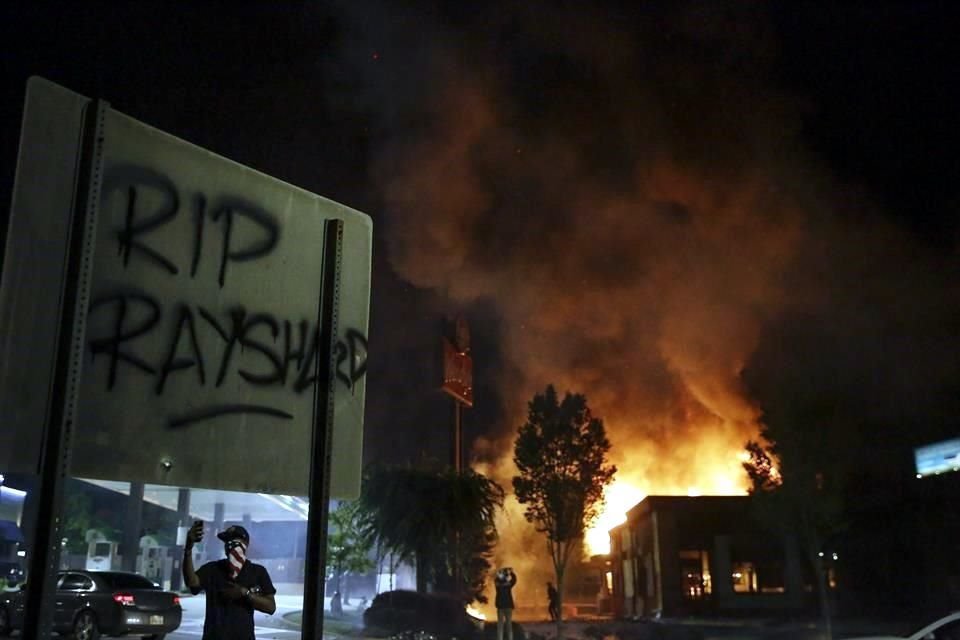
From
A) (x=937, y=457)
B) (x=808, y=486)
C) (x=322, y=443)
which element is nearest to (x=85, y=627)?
(x=322, y=443)

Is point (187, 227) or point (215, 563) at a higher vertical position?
point (187, 227)

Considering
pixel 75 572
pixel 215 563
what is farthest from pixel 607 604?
pixel 215 563

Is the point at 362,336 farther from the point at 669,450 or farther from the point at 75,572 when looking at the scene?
the point at 669,450

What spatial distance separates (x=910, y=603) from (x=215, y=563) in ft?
119

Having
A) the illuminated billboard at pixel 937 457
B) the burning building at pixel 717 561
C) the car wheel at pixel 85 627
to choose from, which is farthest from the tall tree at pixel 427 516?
the illuminated billboard at pixel 937 457

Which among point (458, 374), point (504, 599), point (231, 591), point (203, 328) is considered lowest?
point (504, 599)

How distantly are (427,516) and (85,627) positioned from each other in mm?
15720

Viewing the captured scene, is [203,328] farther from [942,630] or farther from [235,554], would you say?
[942,630]

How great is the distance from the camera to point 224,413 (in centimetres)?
255

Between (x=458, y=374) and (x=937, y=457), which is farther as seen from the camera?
(x=458, y=374)

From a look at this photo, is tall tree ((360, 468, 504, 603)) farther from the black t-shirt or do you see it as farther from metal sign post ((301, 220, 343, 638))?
metal sign post ((301, 220, 343, 638))

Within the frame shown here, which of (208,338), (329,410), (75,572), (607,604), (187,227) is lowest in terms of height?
(607,604)

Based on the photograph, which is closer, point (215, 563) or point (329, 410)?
point (329, 410)

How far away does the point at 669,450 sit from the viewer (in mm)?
65875
